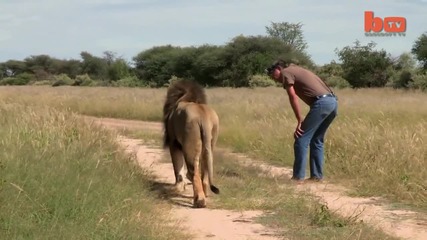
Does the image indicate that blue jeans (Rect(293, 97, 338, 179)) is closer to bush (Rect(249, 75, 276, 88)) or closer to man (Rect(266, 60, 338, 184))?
man (Rect(266, 60, 338, 184))

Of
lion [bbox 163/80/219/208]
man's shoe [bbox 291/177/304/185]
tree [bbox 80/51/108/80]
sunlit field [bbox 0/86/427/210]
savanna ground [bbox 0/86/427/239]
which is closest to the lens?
savanna ground [bbox 0/86/427/239]

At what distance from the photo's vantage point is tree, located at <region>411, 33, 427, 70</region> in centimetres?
4218

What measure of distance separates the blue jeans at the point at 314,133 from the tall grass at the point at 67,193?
225 cm

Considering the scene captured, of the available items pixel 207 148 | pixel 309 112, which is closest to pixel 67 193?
pixel 207 148

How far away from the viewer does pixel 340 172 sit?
29.3ft

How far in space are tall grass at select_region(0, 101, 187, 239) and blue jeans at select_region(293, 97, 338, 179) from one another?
225cm

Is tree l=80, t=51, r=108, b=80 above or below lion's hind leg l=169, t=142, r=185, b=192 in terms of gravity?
above

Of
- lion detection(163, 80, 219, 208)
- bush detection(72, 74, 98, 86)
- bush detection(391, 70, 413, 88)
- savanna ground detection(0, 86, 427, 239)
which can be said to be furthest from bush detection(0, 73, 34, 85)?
lion detection(163, 80, 219, 208)

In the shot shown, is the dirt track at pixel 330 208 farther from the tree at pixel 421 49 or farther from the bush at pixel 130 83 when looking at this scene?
the bush at pixel 130 83

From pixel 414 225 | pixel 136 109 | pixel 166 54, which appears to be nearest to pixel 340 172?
pixel 414 225

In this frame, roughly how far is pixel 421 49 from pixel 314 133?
3650 cm

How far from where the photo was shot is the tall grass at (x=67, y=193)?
15.5 ft

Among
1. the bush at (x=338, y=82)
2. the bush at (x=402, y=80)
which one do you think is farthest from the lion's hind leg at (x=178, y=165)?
the bush at (x=338, y=82)

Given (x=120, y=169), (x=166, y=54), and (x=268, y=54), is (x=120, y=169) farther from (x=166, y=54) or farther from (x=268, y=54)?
(x=166, y=54)
